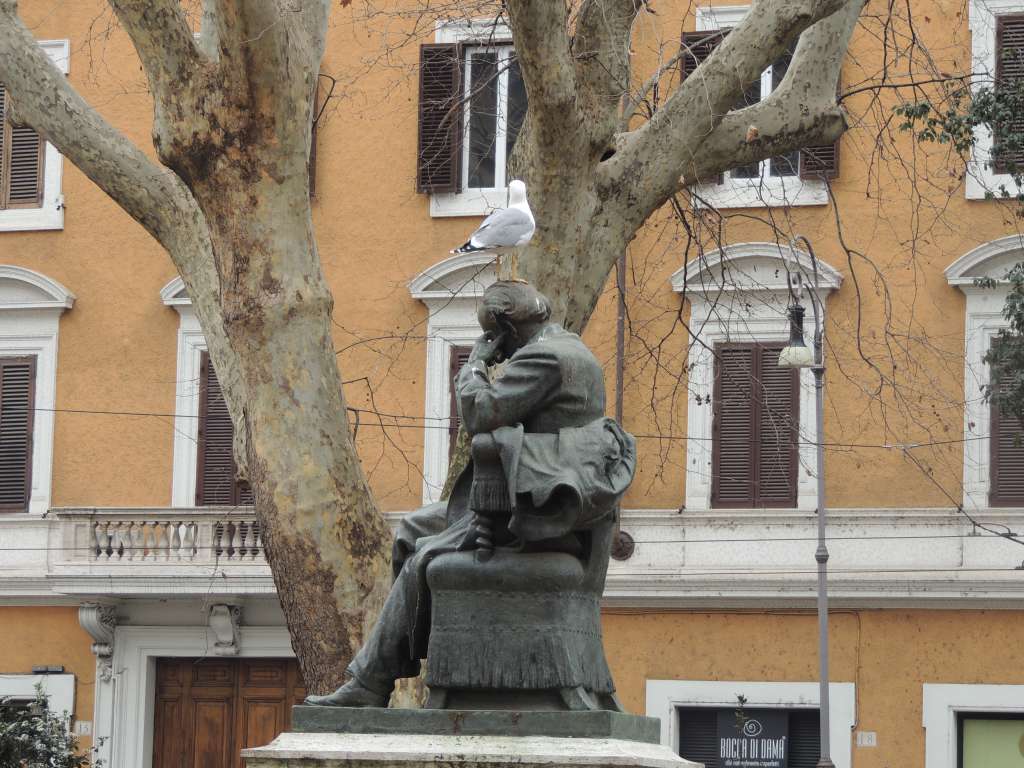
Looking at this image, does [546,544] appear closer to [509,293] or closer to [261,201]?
[509,293]

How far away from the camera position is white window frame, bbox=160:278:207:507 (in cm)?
2477

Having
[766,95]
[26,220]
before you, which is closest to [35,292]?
[26,220]

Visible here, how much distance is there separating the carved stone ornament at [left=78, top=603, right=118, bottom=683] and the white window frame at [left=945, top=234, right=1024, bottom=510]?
8895mm

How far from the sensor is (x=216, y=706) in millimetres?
24750

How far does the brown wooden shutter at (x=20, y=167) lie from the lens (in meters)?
25.4

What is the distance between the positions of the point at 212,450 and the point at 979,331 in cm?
799

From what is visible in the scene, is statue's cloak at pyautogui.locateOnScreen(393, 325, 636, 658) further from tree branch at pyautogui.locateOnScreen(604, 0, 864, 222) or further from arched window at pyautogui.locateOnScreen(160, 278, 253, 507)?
arched window at pyautogui.locateOnScreen(160, 278, 253, 507)

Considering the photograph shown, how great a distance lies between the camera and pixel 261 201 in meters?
13.3

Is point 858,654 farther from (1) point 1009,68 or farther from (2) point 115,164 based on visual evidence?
(2) point 115,164

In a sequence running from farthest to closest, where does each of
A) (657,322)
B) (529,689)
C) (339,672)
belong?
(657,322) → (339,672) → (529,689)

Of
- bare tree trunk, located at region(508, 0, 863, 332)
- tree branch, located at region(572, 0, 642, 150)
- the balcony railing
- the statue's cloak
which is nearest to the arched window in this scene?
the balcony railing

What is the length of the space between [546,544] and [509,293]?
3.20 feet

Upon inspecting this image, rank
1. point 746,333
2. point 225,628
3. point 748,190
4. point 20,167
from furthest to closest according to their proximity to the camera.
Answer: point 20,167, point 225,628, point 746,333, point 748,190

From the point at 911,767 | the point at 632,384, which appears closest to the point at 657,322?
the point at 632,384
